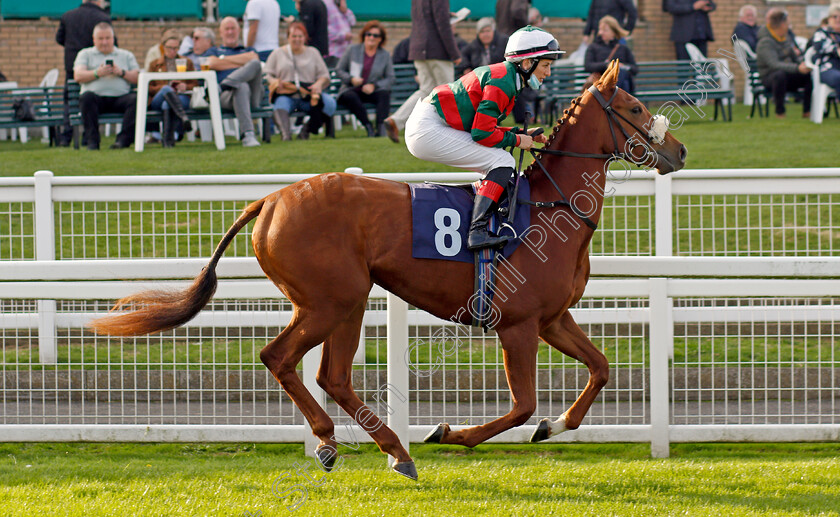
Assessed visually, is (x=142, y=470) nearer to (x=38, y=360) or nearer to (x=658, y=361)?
(x=38, y=360)

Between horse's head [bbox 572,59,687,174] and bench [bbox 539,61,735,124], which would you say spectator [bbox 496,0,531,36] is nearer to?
bench [bbox 539,61,735,124]

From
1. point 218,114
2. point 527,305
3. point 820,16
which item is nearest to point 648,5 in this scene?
point 820,16

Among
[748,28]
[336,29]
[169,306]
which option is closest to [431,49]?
[336,29]

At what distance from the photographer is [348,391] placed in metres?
5.22

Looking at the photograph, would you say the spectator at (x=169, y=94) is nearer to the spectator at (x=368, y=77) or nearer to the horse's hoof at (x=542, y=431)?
the spectator at (x=368, y=77)

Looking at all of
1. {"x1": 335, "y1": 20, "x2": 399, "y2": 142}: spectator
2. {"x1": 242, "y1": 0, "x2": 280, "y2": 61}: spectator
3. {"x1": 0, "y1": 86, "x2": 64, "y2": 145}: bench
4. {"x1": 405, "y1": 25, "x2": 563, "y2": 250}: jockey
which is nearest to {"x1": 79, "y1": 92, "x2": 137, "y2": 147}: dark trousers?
{"x1": 0, "y1": 86, "x2": 64, "y2": 145}: bench

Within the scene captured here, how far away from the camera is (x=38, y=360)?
6410 millimetres

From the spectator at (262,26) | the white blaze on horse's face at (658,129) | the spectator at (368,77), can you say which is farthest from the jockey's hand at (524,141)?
the spectator at (262,26)

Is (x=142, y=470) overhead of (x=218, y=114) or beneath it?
beneath

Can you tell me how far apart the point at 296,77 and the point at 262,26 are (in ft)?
5.51

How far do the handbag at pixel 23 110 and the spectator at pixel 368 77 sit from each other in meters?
3.71

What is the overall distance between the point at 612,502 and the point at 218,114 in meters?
9.19

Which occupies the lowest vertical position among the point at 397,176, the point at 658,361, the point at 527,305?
the point at 658,361

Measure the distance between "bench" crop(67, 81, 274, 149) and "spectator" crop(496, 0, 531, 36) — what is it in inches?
134
